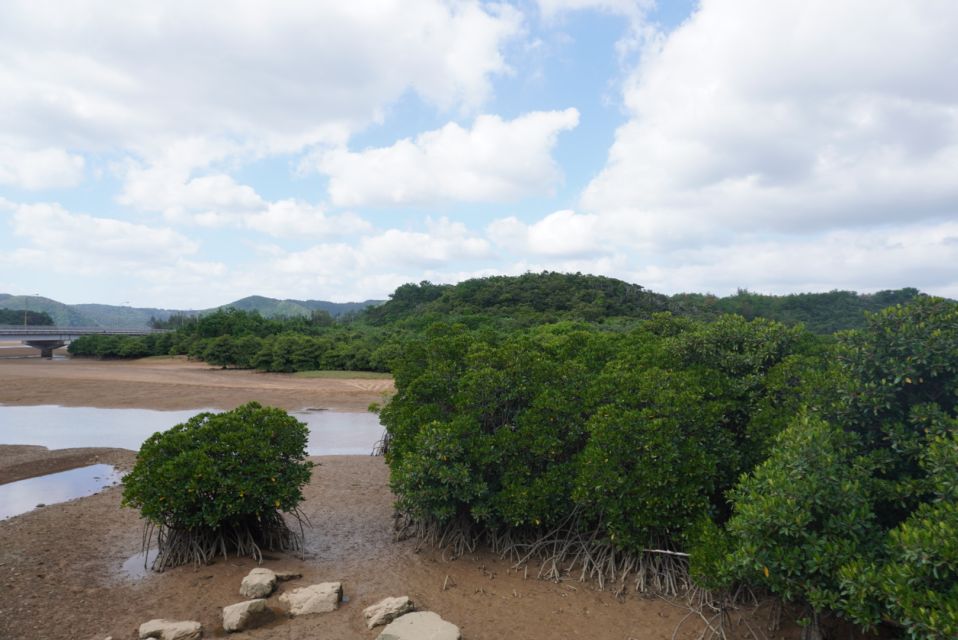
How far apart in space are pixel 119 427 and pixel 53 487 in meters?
9.51

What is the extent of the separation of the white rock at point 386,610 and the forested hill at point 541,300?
4021cm

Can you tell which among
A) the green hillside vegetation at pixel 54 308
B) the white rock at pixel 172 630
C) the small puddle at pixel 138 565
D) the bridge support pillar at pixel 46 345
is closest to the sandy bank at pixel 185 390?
the small puddle at pixel 138 565

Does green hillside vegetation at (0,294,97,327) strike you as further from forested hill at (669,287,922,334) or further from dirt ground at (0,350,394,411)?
forested hill at (669,287,922,334)

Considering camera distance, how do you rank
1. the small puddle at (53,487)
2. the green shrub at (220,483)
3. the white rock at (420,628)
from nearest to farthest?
the white rock at (420,628) < the green shrub at (220,483) < the small puddle at (53,487)

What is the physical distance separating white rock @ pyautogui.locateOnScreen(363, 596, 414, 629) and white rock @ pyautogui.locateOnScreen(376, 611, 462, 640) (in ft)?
0.73

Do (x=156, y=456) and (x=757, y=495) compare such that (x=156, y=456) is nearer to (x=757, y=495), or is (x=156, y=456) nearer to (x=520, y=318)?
(x=757, y=495)

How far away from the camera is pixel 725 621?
6.86 meters

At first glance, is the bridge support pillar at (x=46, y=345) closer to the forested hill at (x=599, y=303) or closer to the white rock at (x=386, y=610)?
the forested hill at (x=599, y=303)

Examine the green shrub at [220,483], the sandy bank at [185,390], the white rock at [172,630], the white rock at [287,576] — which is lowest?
the white rock at [287,576]

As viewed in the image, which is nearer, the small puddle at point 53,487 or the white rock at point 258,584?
the white rock at point 258,584

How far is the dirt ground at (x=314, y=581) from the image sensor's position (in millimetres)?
7051

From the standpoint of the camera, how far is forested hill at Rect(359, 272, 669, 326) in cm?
5222

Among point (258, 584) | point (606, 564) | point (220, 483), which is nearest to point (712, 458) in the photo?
point (606, 564)

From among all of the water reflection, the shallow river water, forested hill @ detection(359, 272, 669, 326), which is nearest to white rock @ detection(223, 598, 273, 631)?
the shallow river water
